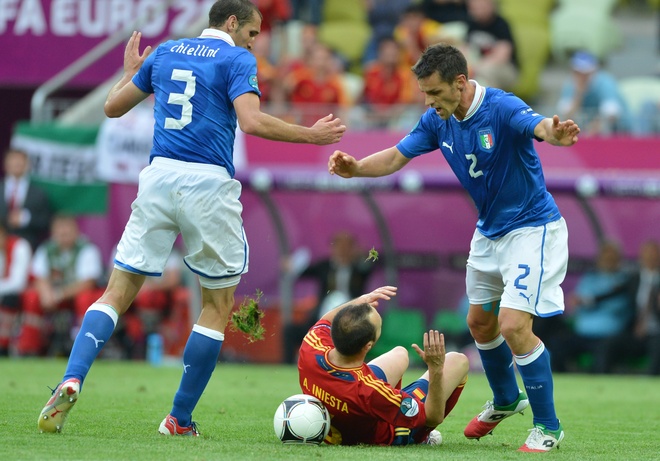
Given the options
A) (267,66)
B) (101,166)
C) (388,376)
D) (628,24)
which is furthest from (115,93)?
(628,24)

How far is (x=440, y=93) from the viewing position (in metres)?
7.17

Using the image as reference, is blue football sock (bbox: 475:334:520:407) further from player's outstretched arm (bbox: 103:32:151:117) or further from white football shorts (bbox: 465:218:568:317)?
player's outstretched arm (bbox: 103:32:151:117)

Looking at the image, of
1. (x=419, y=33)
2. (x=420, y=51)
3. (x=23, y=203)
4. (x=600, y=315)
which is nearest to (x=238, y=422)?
(x=600, y=315)

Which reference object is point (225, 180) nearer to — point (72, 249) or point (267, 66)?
point (72, 249)

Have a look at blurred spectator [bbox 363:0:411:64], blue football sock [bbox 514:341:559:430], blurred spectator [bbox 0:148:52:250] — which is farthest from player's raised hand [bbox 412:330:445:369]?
blurred spectator [bbox 363:0:411:64]

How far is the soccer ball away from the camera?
6.88 metres

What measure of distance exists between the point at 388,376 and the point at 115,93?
2373 millimetres

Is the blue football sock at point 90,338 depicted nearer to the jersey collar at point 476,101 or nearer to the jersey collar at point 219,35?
the jersey collar at point 219,35

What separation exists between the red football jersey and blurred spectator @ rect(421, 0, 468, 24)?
12055 mm

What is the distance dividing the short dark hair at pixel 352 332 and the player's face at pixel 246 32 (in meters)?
1.80

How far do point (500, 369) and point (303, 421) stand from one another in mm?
1470

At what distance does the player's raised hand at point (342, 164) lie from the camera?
7523 mm

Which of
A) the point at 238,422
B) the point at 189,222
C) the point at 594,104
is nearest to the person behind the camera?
the point at 189,222

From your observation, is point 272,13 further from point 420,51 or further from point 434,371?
point 434,371
